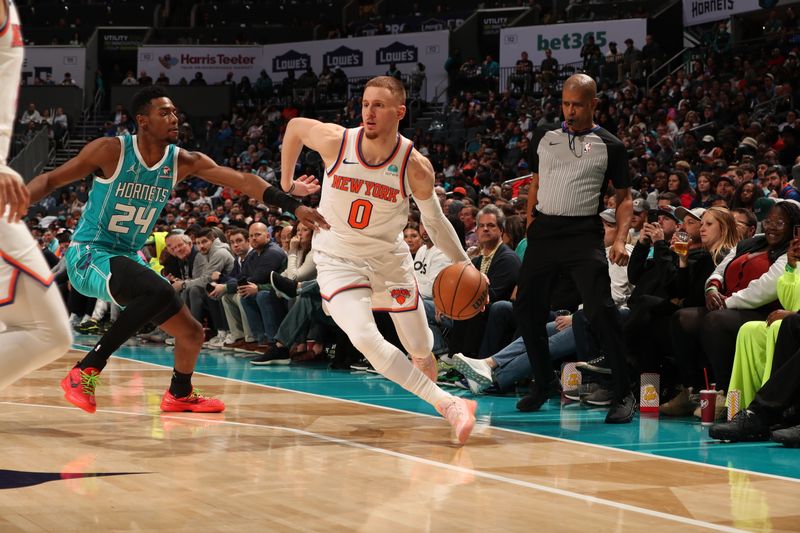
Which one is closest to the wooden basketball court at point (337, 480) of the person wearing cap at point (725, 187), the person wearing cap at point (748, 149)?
the person wearing cap at point (725, 187)

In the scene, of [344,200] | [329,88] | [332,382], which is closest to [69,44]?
[329,88]

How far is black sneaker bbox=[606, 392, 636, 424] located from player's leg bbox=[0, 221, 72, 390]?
3.80 meters

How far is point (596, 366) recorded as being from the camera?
22.5 ft

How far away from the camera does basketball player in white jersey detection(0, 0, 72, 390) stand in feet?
10.9

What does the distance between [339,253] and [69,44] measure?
28.4 m

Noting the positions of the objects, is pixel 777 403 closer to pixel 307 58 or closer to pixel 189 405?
pixel 189 405

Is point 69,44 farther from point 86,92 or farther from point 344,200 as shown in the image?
point 344,200

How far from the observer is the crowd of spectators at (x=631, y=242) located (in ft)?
21.4

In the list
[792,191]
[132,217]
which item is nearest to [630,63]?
[792,191]

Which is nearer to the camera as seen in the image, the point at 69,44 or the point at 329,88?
the point at 329,88

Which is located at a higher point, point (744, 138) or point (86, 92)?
point (86, 92)

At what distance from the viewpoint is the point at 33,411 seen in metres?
6.22

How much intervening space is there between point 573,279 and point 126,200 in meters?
2.79

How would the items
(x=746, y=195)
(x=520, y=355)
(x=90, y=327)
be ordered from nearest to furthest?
(x=520, y=355)
(x=746, y=195)
(x=90, y=327)
